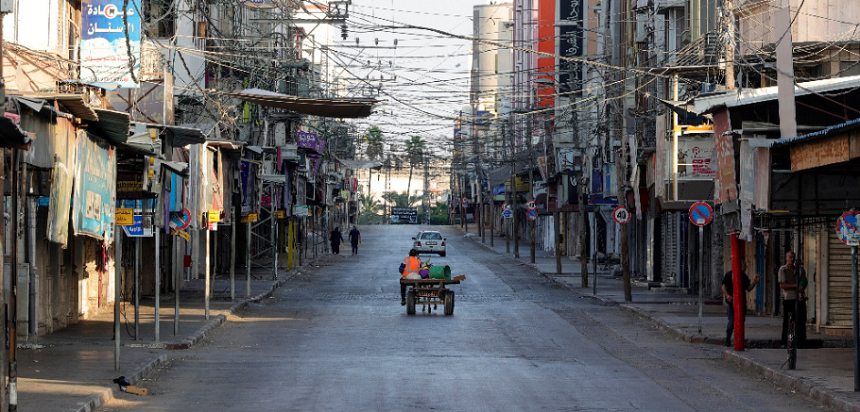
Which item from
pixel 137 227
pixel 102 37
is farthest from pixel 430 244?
pixel 137 227

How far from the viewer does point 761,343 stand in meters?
22.5

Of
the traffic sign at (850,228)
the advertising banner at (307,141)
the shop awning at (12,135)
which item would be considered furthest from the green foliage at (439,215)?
the shop awning at (12,135)

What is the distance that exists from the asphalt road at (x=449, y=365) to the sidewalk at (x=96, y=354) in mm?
384

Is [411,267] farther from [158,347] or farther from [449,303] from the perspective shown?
[158,347]

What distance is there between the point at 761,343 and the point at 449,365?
7195mm

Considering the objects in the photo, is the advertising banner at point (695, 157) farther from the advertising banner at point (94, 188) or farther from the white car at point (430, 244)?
the white car at point (430, 244)

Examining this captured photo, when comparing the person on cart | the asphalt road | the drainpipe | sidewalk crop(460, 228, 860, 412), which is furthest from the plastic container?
the drainpipe

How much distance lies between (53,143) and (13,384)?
11.3 feet

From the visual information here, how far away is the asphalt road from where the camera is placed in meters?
14.4

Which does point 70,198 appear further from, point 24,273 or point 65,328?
point 65,328

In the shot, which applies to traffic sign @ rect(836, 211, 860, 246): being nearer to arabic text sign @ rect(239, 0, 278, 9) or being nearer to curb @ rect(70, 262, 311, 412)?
curb @ rect(70, 262, 311, 412)

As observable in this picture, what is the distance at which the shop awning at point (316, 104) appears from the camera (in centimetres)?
1948

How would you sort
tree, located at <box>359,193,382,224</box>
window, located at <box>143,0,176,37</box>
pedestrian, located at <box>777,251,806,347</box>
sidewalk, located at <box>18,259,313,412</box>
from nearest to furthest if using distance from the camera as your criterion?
1. sidewalk, located at <box>18,259,313,412</box>
2. pedestrian, located at <box>777,251,806,347</box>
3. window, located at <box>143,0,176,37</box>
4. tree, located at <box>359,193,382,224</box>

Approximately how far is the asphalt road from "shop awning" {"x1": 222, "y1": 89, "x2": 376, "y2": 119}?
→ 416 cm
